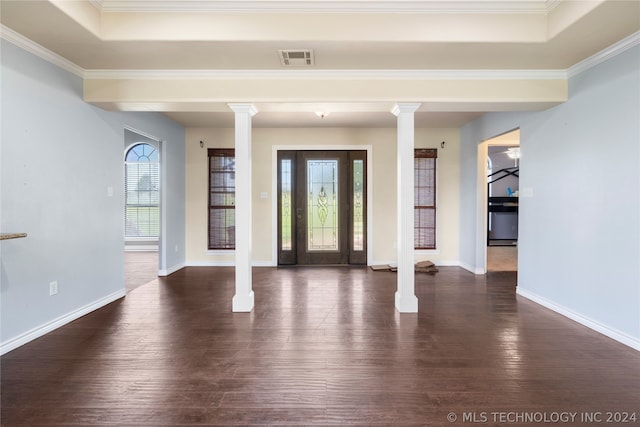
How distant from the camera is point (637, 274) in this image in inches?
106

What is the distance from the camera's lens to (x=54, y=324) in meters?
3.06

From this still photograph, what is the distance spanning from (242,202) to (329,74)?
5.44ft

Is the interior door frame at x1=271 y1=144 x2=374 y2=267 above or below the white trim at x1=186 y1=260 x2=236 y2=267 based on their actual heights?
above

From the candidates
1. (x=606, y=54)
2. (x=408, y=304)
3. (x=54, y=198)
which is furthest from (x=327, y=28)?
(x=54, y=198)

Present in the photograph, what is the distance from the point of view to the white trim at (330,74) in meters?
3.37

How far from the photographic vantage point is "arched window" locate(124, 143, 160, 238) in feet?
26.4

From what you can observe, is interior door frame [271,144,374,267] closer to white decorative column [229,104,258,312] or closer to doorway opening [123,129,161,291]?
white decorative column [229,104,258,312]

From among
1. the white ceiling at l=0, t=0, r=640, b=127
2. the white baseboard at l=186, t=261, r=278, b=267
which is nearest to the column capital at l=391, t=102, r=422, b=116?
the white ceiling at l=0, t=0, r=640, b=127

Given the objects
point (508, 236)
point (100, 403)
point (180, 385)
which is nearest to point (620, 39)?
point (180, 385)

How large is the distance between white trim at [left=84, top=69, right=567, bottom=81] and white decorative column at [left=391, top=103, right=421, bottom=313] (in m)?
0.37

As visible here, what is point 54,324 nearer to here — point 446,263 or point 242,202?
point 242,202

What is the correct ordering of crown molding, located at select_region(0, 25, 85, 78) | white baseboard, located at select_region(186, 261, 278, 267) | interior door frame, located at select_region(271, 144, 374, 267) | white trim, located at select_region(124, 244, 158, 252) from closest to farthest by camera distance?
crown molding, located at select_region(0, 25, 85, 78) → interior door frame, located at select_region(271, 144, 374, 267) → white baseboard, located at select_region(186, 261, 278, 267) → white trim, located at select_region(124, 244, 158, 252)

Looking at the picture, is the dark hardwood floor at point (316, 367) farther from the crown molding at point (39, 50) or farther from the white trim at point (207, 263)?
the crown molding at point (39, 50)

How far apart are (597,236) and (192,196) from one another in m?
5.86
